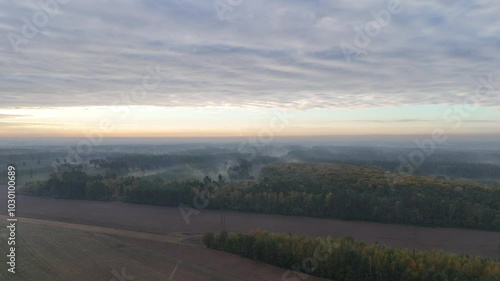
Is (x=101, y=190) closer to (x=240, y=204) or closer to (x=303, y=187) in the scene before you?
(x=240, y=204)

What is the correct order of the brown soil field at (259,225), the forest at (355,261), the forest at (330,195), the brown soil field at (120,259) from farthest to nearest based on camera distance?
the forest at (330,195) → the brown soil field at (259,225) → the brown soil field at (120,259) → the forest at (355,261)

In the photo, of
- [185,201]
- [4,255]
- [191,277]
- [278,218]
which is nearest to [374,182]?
[278,218]

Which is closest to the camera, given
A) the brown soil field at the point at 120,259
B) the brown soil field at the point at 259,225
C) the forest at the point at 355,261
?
the forest at the point at 355,261

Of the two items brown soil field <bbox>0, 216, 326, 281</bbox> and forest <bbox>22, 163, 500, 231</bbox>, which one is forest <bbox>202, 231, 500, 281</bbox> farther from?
forest <bbox>22, 163, 500, 231</bbox>

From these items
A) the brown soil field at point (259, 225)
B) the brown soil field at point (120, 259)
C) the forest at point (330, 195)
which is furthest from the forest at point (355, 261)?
the forest at point (330, 195)

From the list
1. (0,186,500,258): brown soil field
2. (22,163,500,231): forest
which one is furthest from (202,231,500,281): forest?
(22,163,500,231): forest

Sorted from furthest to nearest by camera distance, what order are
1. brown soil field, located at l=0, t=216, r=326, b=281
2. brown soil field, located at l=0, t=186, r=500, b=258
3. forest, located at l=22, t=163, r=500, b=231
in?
forest, located at l=22, t=163, r=500, b=231
brown soil field, located at l=0, t=186, r=500, b=258
brown soil field, located at l=0, t=216, r=326, b=281

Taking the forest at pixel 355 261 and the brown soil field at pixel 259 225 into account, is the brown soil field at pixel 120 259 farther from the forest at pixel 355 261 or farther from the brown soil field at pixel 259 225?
the brown soil field at pixel 259 225
